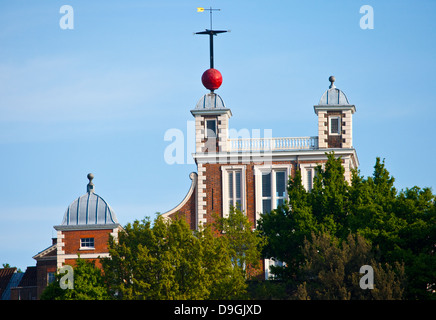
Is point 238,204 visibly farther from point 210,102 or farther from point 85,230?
point 85,230

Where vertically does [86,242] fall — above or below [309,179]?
below

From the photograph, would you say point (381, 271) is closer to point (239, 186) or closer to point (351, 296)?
point (351, 296)

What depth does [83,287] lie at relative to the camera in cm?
6681

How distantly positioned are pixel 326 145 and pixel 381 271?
21389mm

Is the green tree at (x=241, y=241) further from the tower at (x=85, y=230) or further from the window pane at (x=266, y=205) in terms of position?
the tower at (x=85, y=230)

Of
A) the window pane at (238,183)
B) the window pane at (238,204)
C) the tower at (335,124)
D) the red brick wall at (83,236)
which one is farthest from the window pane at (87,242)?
the tower at (335,124)

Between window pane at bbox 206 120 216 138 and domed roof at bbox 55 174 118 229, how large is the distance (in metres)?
9.09

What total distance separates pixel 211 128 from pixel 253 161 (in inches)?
159

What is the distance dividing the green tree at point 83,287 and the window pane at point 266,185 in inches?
653

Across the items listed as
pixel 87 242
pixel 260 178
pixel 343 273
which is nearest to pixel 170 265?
pixel 343 273

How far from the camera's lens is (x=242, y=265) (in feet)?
232

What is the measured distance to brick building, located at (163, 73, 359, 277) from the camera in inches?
3147

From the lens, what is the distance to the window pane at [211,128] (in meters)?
81.2
